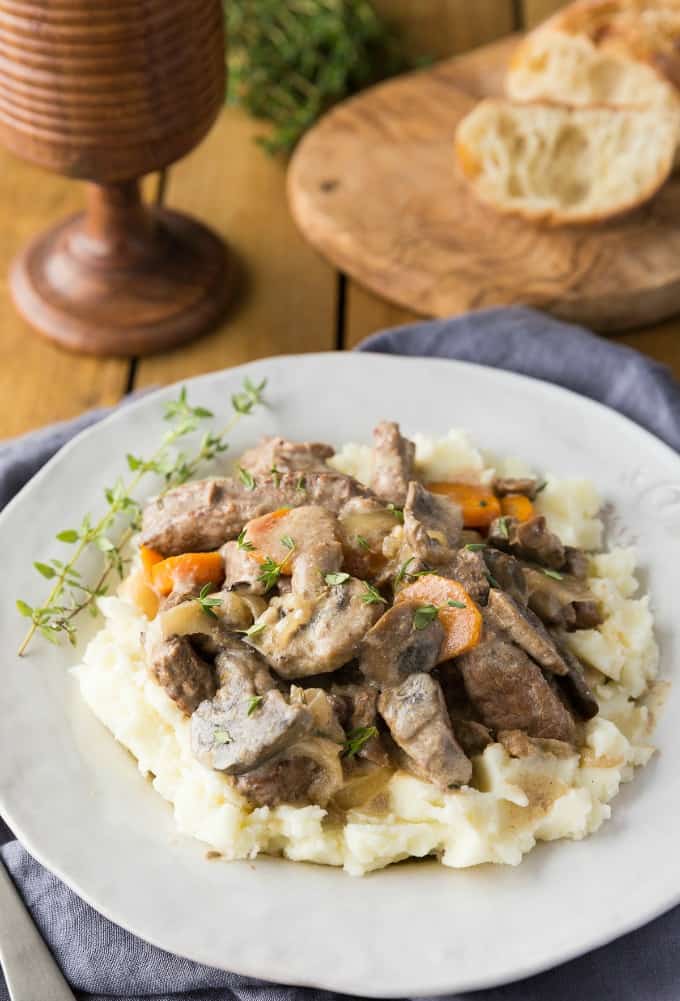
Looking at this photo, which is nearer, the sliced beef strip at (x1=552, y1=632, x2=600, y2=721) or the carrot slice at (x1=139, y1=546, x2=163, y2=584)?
the sliced beef strip at (x1=552, y1=632, x2=600, y2=721)

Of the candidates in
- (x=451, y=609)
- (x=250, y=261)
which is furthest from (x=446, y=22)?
(x=451, y=609)

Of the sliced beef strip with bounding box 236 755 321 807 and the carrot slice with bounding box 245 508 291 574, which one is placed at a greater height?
the carrot slice with bounding box 245 508 291 574

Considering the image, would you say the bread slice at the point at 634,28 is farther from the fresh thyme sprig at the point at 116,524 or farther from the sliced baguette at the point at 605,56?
the fresh thyme sprig at the point at 116,524

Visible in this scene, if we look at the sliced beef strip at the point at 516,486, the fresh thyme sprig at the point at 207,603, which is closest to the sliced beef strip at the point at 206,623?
the fresh thyme sprig at the point at 207,603

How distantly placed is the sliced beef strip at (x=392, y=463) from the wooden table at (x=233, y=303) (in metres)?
1.83

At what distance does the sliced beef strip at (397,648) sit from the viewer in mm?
3895

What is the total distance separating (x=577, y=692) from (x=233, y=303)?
11.4 ft

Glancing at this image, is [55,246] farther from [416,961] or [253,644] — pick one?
[416,961]

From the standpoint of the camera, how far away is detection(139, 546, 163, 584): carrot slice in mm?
4422

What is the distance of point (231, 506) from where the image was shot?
4.46 metres

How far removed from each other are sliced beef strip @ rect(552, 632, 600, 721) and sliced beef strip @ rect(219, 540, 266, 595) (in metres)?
1.08

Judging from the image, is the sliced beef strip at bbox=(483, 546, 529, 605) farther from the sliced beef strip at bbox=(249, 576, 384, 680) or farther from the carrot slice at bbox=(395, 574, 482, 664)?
the sliced beef strip at bbox=(249, 576, 384, 680)

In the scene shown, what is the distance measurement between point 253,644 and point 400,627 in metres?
0.50

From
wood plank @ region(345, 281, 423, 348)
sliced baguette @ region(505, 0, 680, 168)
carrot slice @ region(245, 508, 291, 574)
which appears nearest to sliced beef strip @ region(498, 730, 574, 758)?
carrot slice @ region(245, 508, 291, 574)
